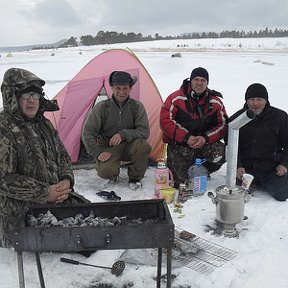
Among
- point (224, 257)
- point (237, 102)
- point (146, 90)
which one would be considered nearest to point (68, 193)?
point (224, 257)

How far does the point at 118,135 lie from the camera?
420cm

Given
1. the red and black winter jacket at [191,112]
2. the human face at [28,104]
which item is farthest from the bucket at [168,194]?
the human face at [28,104]

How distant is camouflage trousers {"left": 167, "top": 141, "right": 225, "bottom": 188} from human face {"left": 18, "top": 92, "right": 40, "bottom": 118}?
1.97 metres

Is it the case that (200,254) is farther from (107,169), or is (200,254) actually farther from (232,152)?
(107,169)

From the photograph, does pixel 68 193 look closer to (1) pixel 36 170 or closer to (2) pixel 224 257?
(1) pixel 36 170

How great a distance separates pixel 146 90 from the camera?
17.1 ft

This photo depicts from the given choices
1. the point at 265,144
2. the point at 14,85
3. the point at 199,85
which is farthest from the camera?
the point at 199,85

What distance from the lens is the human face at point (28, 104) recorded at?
105 inches

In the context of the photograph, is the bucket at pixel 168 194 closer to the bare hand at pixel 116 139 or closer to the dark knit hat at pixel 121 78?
the bare hand at pixel 116 139

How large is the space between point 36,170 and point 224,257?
159 centimetres

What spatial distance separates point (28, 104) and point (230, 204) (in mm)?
1804

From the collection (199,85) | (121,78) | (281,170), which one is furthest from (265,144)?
(121,78)

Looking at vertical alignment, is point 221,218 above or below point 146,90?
below

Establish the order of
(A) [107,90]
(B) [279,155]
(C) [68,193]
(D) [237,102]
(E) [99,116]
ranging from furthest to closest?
(D) [237,102] → (A) [107,90] → (E) [99,116] → (B) [279,155] → (C) [68,193]
